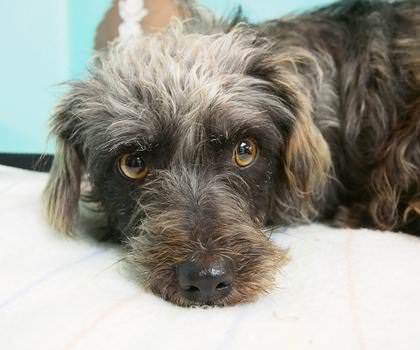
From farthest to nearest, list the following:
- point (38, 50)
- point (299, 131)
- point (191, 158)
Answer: point (38, 50) → point (299, 131) → point (191, 158)

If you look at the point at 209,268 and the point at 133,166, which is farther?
the point at 133,166

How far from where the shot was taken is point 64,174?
2.51 m

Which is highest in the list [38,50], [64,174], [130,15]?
[130,15]

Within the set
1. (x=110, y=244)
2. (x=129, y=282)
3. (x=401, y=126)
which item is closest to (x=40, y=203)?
(x=110, y=244)

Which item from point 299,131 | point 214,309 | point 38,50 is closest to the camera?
point 214,309

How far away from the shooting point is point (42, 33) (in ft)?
11.1

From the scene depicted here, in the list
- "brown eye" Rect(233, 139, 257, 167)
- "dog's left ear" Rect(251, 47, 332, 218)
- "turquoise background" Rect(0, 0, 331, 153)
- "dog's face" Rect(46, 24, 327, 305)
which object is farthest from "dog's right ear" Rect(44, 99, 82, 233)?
"turquoise background" Rect(0, 0, 331, 153)

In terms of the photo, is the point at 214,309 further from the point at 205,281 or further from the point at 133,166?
the point at 133,166

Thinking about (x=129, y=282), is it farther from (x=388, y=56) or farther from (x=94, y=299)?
(x=388, y=56)

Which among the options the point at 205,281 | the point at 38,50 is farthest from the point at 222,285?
the point at 38,50

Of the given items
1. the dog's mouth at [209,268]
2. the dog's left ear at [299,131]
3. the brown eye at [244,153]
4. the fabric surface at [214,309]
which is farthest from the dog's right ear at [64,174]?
the dog's left ear at [299,131]

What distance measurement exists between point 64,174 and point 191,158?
604mm

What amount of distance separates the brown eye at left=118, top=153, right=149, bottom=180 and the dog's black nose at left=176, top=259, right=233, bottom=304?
1.64ft

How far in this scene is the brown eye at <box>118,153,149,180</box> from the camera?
2.22 metres
